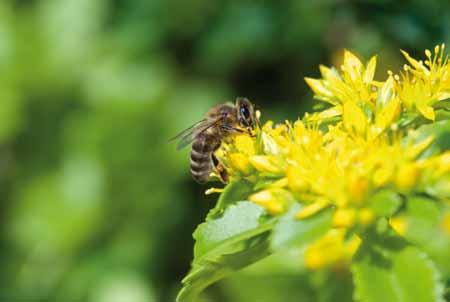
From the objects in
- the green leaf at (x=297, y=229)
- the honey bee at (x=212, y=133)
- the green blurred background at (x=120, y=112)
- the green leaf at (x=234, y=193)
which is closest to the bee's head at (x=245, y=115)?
the honey bee at (x=212, y=133)

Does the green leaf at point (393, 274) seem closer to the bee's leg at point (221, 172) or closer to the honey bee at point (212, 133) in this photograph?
the bee's leg at point (221, 172)

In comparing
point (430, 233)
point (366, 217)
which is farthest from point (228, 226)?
point (430, 233)

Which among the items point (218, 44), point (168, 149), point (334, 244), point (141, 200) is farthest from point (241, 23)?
point (334, 244)

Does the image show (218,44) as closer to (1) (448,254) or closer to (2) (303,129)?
(2) (303,129)

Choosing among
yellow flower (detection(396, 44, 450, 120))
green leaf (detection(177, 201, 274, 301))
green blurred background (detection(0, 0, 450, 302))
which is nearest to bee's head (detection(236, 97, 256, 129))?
yellow flower (detection(396, 44, 450, 120))

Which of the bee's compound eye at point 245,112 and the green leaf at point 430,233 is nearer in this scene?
the green leaf at point 430,233

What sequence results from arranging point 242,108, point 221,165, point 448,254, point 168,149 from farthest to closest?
point 168,149 → point 242,108 → point 221,165 → point 448,254

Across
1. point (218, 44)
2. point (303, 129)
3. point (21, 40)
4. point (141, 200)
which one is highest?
point (21, 40)
